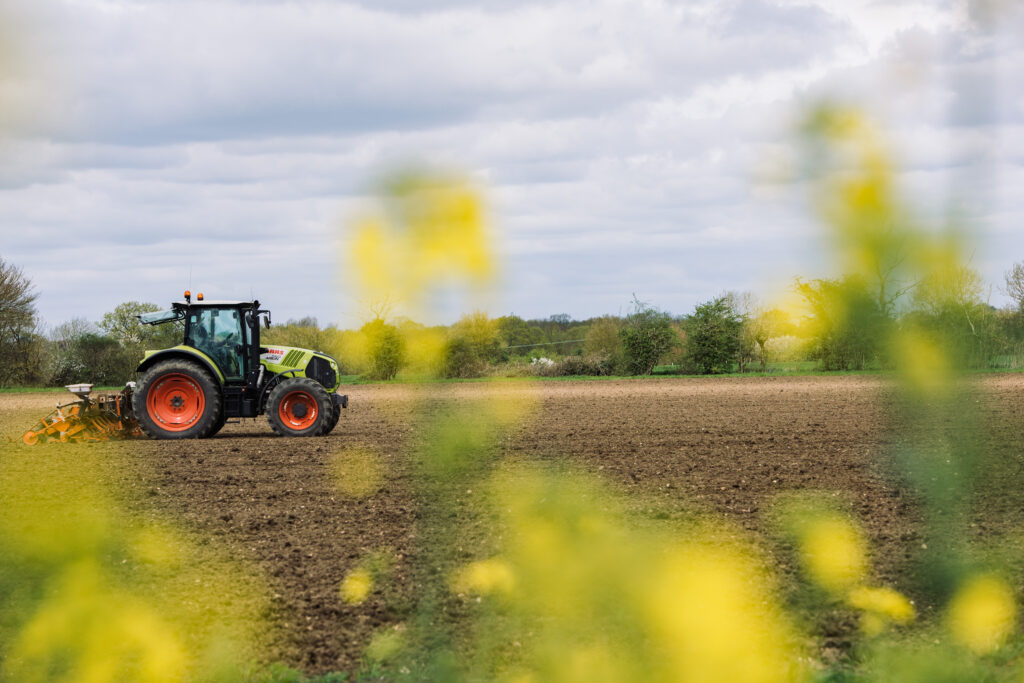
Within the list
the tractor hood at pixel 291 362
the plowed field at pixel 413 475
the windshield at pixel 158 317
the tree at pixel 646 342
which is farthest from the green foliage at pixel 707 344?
the windshield at pixel 158 317

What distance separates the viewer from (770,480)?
29.9 ft

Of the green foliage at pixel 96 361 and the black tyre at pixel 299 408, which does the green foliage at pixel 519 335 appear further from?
the green foliage at pixel 96 361

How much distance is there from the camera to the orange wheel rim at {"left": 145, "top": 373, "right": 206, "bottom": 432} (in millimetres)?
13625

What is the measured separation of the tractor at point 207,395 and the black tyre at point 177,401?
0.05 ft

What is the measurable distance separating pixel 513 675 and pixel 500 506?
9.83 ft

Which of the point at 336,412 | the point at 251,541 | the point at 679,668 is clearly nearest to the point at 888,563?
the point at 679,668

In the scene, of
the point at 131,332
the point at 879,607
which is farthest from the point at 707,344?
the point at 879,607

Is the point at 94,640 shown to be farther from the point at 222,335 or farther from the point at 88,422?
the point at 88,422

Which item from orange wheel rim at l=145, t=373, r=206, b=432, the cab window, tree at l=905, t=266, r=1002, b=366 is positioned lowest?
orange wheel rim at l=145, t=373, r=206, b=432

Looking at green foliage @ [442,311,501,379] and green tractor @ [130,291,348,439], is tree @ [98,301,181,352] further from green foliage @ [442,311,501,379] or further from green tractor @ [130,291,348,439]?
green foliage @ [442,311,501,379]

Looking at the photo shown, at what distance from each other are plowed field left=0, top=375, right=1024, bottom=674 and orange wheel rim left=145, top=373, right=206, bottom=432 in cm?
54

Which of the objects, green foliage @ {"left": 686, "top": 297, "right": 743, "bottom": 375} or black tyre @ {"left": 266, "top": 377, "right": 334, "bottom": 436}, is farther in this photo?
green foliage @ {"left": 686, "top": 297, "right": 743, "bottom": 375}

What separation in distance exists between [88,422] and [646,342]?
22.5 m

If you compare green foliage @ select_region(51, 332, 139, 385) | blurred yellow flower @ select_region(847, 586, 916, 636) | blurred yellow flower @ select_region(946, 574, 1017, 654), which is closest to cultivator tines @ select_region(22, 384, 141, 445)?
blurred yellow flower @ select_region(847, 586, 916, 636)
